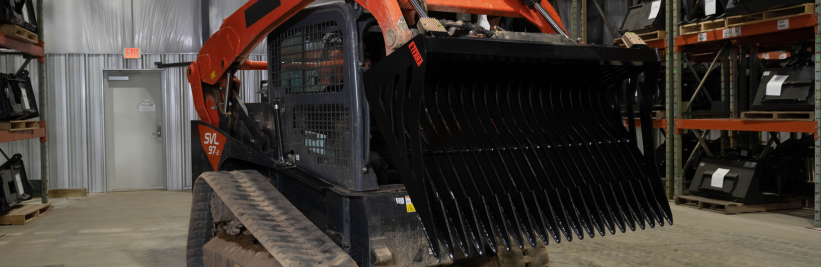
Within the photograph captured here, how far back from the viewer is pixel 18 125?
798cm

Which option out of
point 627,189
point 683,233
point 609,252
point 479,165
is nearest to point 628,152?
point 627,189

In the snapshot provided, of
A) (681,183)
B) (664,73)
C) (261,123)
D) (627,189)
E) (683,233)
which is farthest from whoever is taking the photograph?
(664,73)

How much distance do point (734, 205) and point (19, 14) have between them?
1007 centimetres

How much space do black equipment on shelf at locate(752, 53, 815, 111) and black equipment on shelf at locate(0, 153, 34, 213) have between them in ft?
32.2

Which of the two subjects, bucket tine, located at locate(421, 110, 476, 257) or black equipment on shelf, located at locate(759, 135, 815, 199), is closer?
bucket tine, located at locate(421, 110, 476, 257)

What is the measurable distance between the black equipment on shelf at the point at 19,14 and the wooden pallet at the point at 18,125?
1.32m

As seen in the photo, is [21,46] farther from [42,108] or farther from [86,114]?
[86,114]

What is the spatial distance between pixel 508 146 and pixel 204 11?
898 cm

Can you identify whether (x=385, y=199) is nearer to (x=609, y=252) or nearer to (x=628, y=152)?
(x=628, y=152)

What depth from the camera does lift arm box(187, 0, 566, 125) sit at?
111 inches

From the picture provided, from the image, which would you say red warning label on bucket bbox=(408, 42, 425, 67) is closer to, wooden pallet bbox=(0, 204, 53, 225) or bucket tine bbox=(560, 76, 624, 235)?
bucket tine bbox=(560, 76, 624, 235)

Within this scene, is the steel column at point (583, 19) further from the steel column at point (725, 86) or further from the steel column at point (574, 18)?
the steel column at point (725, 86)

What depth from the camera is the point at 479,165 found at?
121 inches

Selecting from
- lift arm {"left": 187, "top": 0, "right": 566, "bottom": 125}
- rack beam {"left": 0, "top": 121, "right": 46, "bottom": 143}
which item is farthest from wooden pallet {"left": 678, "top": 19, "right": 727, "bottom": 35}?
rack beam {"left": 0, "top": 121, "right": 46, "bottom": 143}
